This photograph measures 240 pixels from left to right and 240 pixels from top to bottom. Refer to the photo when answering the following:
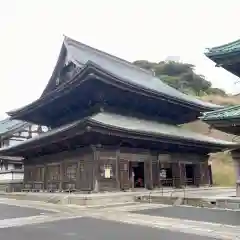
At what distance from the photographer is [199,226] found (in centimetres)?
1021

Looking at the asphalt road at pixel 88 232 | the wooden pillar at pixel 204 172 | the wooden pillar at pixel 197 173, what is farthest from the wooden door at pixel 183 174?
the asphalt road at pixel 88 232

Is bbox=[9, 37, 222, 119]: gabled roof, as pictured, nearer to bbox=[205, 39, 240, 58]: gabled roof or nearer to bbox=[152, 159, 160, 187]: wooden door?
bbox=[152, 159, 160, 187]: wooden door

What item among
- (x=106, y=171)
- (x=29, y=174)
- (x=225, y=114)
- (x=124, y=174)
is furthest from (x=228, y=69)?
(x=29, y=174)

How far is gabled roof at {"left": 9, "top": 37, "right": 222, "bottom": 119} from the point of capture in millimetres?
24805

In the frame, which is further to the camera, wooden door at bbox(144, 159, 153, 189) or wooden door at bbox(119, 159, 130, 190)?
wooden door at bbox(144, 159, 153, 189)

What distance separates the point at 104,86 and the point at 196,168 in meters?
10.4

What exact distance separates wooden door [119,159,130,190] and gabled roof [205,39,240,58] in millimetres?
10969

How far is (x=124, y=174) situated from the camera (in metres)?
21.5

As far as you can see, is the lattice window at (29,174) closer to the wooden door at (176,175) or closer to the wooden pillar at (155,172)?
the wooden pillar at (155,172)

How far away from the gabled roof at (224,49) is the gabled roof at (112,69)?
9221 mm

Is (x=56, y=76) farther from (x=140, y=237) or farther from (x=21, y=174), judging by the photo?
(x=140, y=237)

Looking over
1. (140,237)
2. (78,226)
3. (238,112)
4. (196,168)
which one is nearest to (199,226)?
(140,237)

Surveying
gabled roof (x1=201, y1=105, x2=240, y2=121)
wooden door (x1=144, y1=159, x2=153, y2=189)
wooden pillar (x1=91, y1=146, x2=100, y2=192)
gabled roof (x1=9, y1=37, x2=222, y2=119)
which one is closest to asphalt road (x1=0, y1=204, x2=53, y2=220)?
wooden pillar (x1=91, y1=146, x2=100, y2=192)

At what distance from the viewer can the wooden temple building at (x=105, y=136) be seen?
20.3 m
